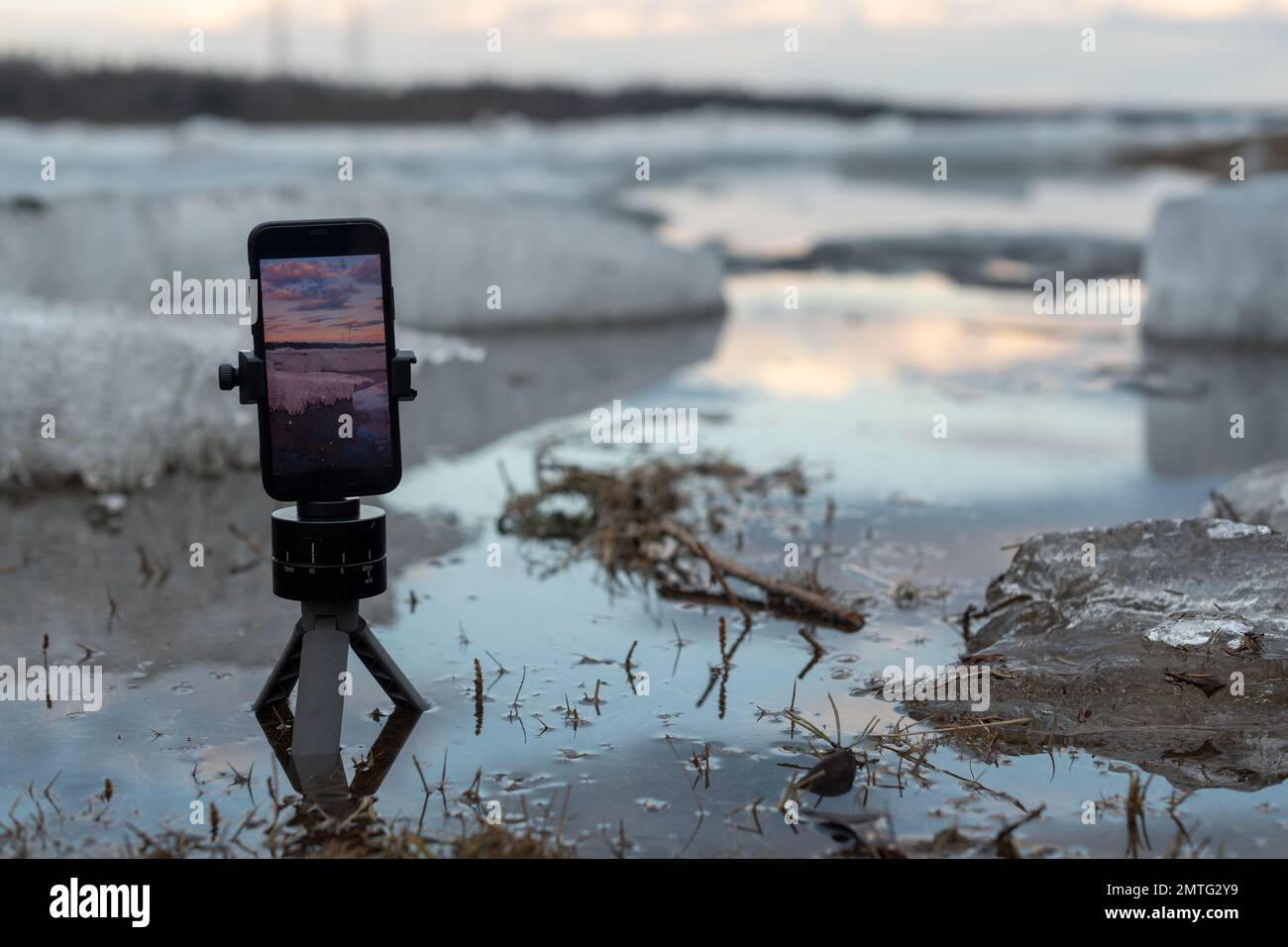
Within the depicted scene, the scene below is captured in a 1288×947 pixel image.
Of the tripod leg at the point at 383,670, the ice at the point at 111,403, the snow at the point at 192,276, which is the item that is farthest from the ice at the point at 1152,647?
the ice at the point at 111,403

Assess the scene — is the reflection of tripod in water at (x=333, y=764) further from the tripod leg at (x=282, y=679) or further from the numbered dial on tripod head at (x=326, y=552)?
the numbered dial on tripod head at (x=326, y=552)

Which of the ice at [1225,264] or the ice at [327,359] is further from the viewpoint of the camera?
the ice at [1225,264]

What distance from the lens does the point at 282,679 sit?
121 inches

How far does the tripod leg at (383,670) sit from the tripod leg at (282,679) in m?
0.12

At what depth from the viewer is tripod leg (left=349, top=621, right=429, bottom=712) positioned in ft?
9.91

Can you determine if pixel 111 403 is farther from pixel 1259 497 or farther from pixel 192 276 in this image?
pixel 1259 497

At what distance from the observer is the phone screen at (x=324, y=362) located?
2.84 meters

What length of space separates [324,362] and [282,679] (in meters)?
0.71

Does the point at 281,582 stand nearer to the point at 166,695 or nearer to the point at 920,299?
the point at 166,695

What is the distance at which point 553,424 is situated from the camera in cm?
641

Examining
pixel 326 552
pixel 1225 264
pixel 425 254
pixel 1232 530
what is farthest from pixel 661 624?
pixel 1225 264
